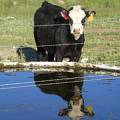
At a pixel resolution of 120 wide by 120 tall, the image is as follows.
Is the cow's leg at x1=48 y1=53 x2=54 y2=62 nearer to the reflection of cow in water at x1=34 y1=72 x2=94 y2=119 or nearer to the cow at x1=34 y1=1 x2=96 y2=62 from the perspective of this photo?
the cow at x1=34 y1=1 x2=96 y2=62

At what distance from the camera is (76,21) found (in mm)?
11016

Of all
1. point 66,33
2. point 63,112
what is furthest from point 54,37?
point 63,112

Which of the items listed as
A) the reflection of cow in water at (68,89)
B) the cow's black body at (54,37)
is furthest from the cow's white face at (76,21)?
the reflection of cow in water at (68,89)

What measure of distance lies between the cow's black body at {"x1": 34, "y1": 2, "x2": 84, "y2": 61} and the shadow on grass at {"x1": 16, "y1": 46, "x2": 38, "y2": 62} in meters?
0.45

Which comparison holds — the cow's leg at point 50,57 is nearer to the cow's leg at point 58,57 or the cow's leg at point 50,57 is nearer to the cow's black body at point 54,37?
the cow's black body at point 54,37

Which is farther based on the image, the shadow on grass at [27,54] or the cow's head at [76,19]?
the shadow on grass at [27,54]

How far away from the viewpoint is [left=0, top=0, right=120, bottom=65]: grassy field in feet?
45.1

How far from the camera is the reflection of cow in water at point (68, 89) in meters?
7.34

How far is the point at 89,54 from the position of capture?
13758mm

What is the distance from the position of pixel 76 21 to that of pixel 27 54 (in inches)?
147

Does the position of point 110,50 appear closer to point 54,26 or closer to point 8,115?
point 54,26

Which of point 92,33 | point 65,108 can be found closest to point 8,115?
point 65,108

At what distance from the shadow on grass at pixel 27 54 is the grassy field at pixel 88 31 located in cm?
18

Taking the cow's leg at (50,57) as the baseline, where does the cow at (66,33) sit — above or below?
above
